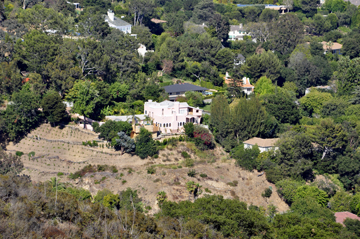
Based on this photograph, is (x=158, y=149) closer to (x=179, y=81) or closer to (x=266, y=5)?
(x=179, y=81)

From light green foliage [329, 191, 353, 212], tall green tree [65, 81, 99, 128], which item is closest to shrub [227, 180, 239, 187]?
light green foliage [329, 191, 353, 212]

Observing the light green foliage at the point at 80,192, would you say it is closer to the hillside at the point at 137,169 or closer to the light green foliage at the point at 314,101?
the hillside at the point at 137,169

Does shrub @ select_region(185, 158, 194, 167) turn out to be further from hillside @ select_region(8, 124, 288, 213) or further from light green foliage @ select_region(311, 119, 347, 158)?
light green foliage @ select_region(311, 119, 347, 158)

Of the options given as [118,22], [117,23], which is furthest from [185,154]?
[118,22]

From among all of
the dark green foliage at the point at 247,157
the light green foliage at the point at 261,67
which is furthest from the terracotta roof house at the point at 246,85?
the dark green foliage at the point at 247,157

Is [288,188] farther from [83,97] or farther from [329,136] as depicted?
[83,97]

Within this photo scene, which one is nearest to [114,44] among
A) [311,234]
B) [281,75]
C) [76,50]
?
[76,50]

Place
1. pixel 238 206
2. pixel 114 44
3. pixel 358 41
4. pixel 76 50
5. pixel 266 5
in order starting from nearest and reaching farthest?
pixel 238 206 < pixel 76 50 < pixel 114 44 < pixel 358 41 < pixel 266 5
